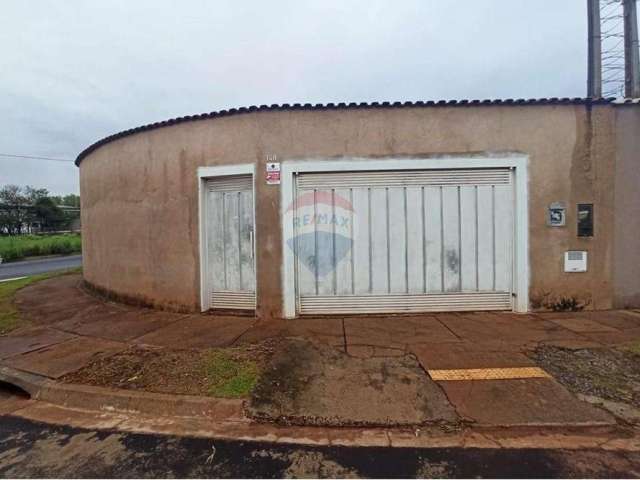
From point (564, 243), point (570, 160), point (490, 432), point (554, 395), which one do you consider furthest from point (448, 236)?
point (490, 432)

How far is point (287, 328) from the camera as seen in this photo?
15.9 feet

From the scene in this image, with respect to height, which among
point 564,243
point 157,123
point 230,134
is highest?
point 157,123

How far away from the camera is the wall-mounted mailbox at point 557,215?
5407 mm

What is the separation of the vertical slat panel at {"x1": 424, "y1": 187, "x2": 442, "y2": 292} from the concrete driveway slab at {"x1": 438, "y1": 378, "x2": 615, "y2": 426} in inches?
94.4

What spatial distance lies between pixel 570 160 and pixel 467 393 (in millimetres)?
4876

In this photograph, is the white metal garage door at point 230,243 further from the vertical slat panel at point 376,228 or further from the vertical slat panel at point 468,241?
the vertical slat panel at point 468,241

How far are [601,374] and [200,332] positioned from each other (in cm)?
521

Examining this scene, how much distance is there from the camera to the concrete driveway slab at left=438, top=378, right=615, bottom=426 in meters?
2.62

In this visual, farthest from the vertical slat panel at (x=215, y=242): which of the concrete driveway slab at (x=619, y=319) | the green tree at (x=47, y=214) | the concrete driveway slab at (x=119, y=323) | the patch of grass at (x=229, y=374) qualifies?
the green tree at (x=47, y=214)

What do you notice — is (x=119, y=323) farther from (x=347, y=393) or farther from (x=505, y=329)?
(x=505, y=329)

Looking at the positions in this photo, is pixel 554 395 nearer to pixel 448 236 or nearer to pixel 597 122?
pixel 448 236

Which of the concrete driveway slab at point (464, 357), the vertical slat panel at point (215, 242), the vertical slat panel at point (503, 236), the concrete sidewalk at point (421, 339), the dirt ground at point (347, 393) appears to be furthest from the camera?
the vertical slat panel at point (215, 242)

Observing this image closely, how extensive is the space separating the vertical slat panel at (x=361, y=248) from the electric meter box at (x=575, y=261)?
361 cm

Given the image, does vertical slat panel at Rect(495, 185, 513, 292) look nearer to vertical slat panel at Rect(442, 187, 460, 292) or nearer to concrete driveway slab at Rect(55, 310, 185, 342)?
vertical slat panel at Rect(442, 187, 460, 292)
